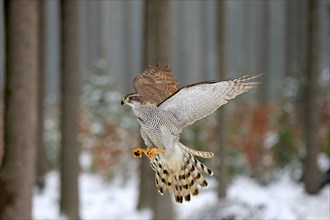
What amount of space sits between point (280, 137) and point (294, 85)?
2296mm

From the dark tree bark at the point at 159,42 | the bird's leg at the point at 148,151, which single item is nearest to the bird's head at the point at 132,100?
the bird's leg at the point at 148,151

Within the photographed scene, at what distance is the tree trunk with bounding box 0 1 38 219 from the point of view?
21.2 ft

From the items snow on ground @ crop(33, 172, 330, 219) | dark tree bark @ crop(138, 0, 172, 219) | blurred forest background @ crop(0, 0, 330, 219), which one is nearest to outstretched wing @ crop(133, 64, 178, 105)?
dark tree bark @ crop(138, 0, 172, 219)

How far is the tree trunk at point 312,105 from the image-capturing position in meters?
11.5

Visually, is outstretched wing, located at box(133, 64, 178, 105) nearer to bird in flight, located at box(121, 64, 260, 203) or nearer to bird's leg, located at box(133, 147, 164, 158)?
bird in flight, located at box(121, 64, 260, 203)

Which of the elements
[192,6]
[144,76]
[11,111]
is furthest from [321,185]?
[192,6]

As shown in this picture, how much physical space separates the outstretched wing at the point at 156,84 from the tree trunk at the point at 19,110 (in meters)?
4.13

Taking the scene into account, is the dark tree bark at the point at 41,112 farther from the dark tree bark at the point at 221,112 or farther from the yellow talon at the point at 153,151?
the yellow talon at the point at 153,151

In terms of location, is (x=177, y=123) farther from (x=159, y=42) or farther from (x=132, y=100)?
(x=159, y=42)

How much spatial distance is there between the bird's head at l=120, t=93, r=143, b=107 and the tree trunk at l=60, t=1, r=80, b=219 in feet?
24.8

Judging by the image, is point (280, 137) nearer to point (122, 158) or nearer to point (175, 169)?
point (122, 158)

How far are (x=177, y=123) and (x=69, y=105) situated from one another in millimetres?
7728

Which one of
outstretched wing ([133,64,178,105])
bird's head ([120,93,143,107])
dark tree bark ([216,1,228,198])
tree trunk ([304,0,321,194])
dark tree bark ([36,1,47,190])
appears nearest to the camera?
A: bird's head ([120,93,143,107])

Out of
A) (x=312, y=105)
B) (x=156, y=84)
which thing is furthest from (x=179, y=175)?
(x=312, y=105)
